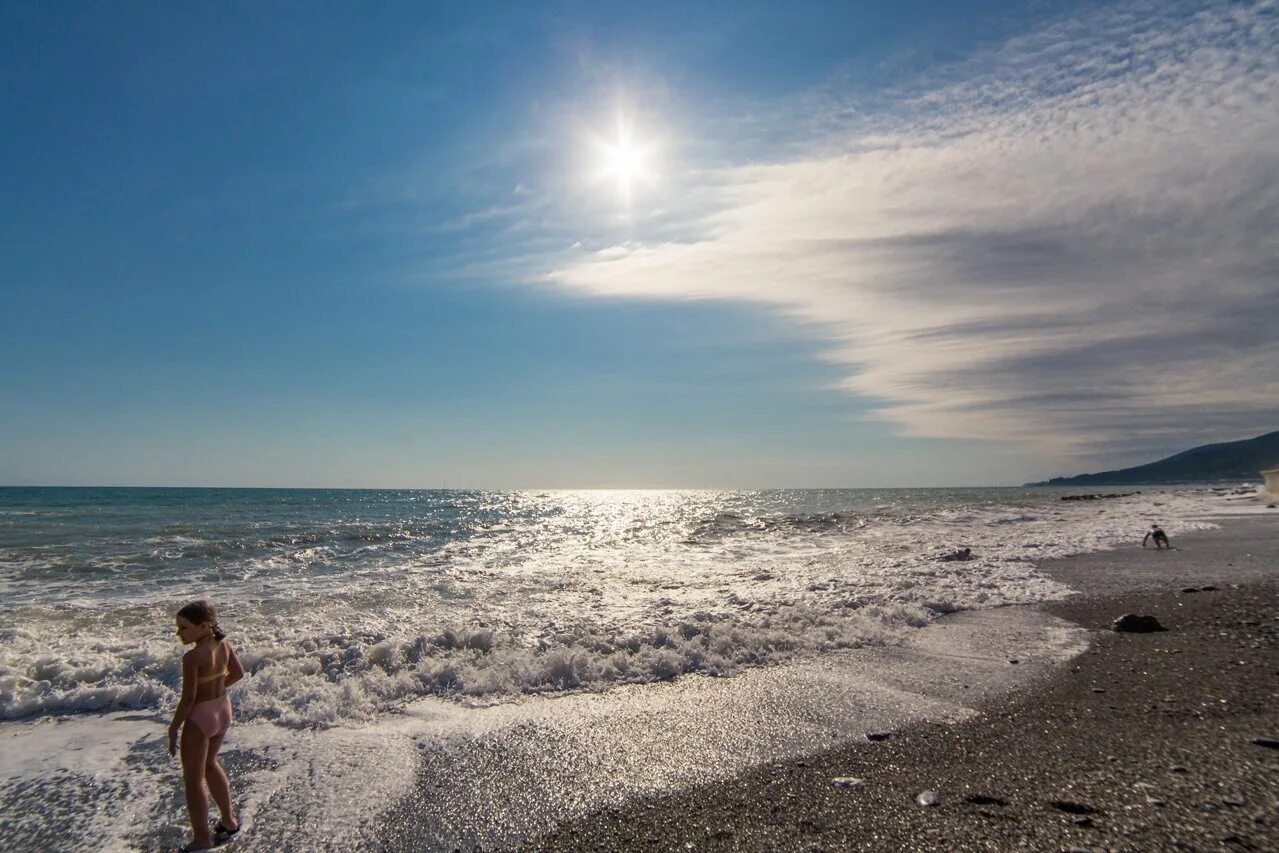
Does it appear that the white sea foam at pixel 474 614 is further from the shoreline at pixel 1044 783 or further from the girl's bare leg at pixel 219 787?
the shoreline at pixel 1044 783

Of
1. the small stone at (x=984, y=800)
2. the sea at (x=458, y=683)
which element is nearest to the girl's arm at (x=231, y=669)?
the sea at (x=458, y=683)

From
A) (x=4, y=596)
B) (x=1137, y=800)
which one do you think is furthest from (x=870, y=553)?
(x=4, y=596)

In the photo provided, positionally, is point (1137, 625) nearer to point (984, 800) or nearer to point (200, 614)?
point (984, 800)

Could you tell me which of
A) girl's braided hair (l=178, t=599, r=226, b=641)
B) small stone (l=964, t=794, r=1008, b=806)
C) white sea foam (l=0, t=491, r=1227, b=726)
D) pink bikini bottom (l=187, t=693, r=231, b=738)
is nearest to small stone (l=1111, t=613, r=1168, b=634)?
white sea foam (l=0, t=491, r=1227, b=726)

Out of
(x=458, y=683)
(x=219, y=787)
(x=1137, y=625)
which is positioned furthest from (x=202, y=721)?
(x=1137, y=625)

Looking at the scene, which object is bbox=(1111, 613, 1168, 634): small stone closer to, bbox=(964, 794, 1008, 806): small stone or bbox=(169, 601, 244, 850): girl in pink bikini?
bbox=(964, 794, 1008, 806): small stone

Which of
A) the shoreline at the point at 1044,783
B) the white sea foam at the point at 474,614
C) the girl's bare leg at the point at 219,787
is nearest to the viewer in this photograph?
the shoreline at the point at 1044,783

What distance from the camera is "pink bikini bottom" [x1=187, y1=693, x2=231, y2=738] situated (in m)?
5.11

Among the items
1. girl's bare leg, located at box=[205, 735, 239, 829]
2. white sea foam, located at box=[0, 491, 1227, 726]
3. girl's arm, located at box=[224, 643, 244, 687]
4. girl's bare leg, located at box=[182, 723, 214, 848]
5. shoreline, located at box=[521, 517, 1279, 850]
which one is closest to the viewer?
shoreline, located at box=[521, 517, 1279, 850]

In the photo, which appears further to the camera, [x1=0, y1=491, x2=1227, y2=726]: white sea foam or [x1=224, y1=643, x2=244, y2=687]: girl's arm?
[x1=0, y1=491, x2=1227, y2=726]: white sea foam

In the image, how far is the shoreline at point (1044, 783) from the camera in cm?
454

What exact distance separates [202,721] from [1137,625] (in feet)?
41.0

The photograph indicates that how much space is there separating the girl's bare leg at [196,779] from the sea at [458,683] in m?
0.27

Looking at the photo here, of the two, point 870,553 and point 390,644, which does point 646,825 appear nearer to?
point 390,644
